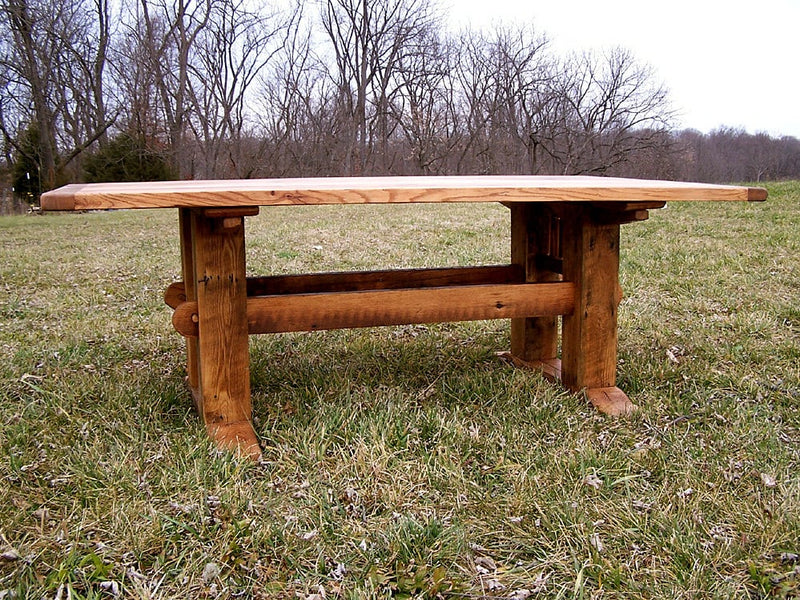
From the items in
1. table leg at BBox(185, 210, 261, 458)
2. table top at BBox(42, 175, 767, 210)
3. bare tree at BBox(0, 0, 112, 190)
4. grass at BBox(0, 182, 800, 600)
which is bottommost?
grass at BBox(0, 182, 800, 600)

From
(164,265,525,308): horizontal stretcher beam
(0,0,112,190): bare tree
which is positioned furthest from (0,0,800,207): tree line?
(164,265,525,308): horizontal stretcher beam

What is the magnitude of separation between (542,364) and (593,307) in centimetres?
62

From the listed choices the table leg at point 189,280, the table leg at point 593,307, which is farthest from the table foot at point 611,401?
the table leg at point 189,280

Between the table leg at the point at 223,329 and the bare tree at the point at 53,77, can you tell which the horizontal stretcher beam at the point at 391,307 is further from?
the bare tree at the point at 53,77

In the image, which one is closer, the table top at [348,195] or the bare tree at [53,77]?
the table top at [348,195]

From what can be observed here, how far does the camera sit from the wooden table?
2.07m

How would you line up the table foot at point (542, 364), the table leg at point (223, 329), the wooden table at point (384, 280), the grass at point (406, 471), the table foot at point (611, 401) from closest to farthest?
the grass at point (406, 471) → the wooden table at point (384, 280) → the table leg at point (223, 329) → the table foot at point (611, 401) → the table foot at point (542, 364)

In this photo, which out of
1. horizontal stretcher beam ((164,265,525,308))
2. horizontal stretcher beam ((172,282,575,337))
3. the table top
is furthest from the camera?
horizontal stretcher beam ((164,265,525,308))

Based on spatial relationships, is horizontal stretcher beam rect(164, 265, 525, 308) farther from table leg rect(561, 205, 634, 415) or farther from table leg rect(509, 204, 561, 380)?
table leg rect(561, 205, 634, 415)

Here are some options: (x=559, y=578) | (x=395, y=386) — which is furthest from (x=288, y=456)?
(x=559, y=578)

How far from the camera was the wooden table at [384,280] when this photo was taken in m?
2.07

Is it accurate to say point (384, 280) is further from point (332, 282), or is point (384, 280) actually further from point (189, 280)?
point (189, 280)

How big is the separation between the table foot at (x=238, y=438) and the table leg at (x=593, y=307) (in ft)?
4.59

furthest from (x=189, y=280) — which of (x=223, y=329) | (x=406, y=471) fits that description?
(x=406, y=471)
